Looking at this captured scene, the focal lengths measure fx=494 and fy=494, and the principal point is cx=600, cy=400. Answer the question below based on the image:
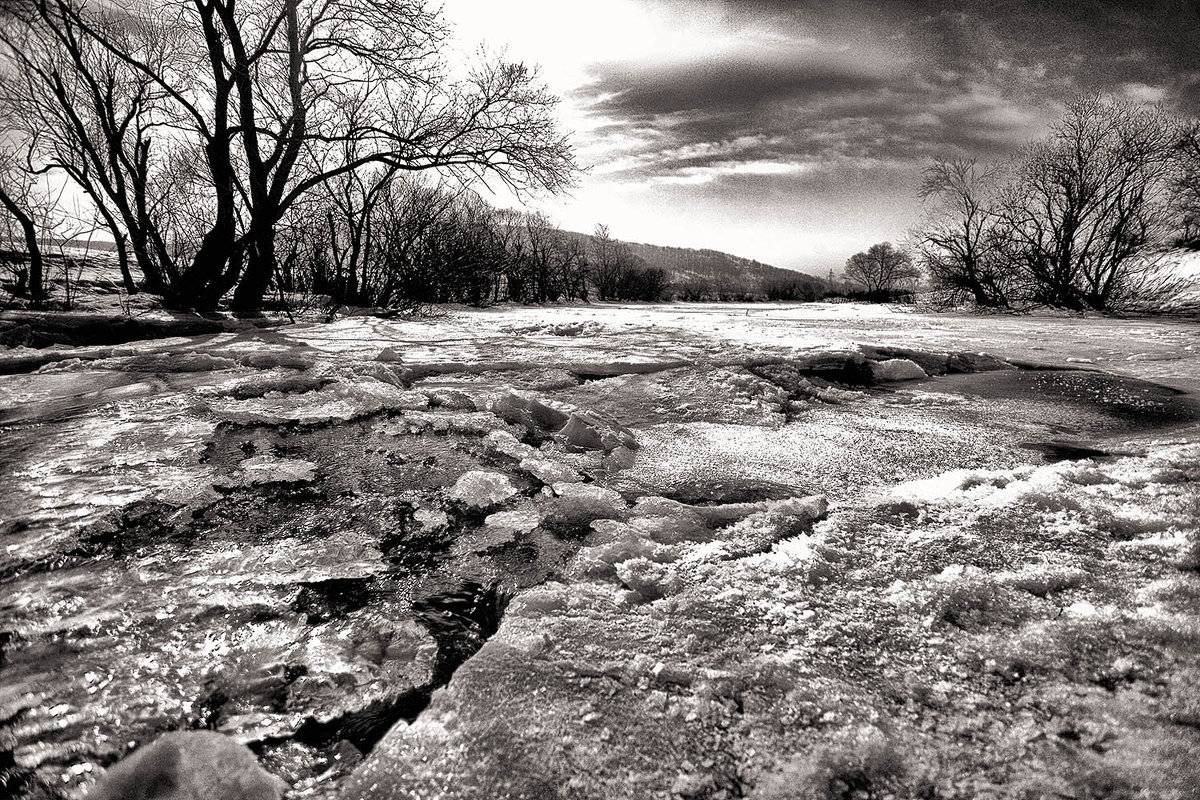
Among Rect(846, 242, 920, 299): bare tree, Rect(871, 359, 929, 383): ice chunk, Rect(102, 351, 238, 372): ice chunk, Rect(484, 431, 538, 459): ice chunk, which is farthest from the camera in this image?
Rect(846, 242, 920, 299): bare tree

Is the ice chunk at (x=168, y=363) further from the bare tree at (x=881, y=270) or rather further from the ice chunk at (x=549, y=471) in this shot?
the bare tree at (x=881, y=270)

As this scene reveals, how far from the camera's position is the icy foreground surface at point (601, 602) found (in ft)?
1.91

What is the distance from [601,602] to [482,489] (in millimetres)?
582

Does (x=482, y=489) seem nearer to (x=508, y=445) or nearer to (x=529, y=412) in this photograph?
(x=508, y=445)

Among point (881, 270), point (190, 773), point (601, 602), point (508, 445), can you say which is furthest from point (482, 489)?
point (881, 270)

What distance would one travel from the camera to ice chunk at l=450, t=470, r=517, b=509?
4.19 ft

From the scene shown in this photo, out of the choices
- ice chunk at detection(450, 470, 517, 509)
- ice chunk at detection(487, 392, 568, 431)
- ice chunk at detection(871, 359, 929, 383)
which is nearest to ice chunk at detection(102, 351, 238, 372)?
ice chunk at detection(487, 392, 568, 431)

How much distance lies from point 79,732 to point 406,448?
104 cm

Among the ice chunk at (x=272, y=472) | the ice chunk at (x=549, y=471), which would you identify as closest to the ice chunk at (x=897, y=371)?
the ice chunk at (x=549, y=471)

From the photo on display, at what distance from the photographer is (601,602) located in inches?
34.3

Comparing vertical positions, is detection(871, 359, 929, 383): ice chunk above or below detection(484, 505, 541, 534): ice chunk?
above

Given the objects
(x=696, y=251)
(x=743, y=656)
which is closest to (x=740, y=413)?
(x=743, y=656)

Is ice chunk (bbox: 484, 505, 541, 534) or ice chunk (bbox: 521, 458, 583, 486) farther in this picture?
ice chunk (bbox: 521, 458, 583, 486)

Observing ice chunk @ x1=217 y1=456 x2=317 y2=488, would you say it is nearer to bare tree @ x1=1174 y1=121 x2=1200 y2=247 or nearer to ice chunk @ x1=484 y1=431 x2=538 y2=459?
ice chunk @ x1=484 y1=431 x2=538 y2=459
